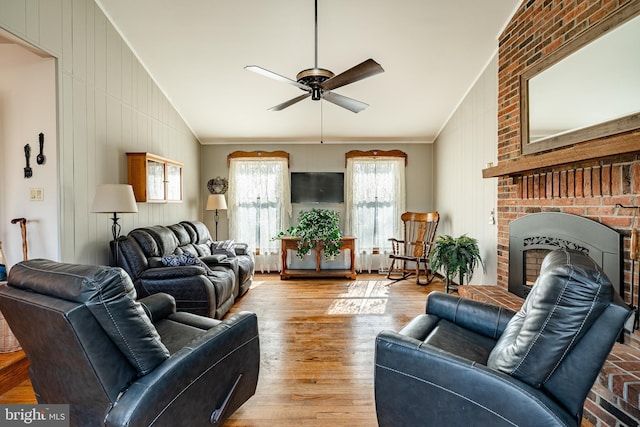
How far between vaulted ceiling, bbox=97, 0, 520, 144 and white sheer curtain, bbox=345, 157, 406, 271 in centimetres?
93

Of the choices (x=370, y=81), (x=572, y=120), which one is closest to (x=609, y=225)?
(x=572, y=120)

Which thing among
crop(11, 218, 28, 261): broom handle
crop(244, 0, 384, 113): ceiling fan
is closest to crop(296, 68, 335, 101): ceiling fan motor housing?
crop(244, 0, 384, 113): ceiling fan

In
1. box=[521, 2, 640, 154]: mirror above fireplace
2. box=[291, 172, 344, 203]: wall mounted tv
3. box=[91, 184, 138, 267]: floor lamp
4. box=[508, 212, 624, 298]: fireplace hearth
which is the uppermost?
box=[521, 2, 640, 154]: mirror above fireplace

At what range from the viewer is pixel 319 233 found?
5.41m

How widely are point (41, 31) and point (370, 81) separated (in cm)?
328

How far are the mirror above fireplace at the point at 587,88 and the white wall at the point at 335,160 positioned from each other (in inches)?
118

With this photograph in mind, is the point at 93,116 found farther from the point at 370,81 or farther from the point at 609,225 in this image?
the point at 609,225

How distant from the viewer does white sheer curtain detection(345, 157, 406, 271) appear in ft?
19.6

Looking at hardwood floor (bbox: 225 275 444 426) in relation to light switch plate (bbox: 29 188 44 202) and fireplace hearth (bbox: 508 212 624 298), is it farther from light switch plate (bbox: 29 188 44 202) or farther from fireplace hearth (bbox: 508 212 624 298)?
light switch plate (bbox: 29 188 44 202)

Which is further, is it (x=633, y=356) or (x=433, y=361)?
(x=633, y=356)

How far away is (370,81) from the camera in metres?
4.23

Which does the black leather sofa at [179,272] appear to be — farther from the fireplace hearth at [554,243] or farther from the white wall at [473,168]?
the white wall at [473,168]

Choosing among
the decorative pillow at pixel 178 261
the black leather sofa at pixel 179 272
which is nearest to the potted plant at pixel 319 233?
the black leather sofa at pixel 179 272

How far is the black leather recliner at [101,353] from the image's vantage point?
1220 mm
